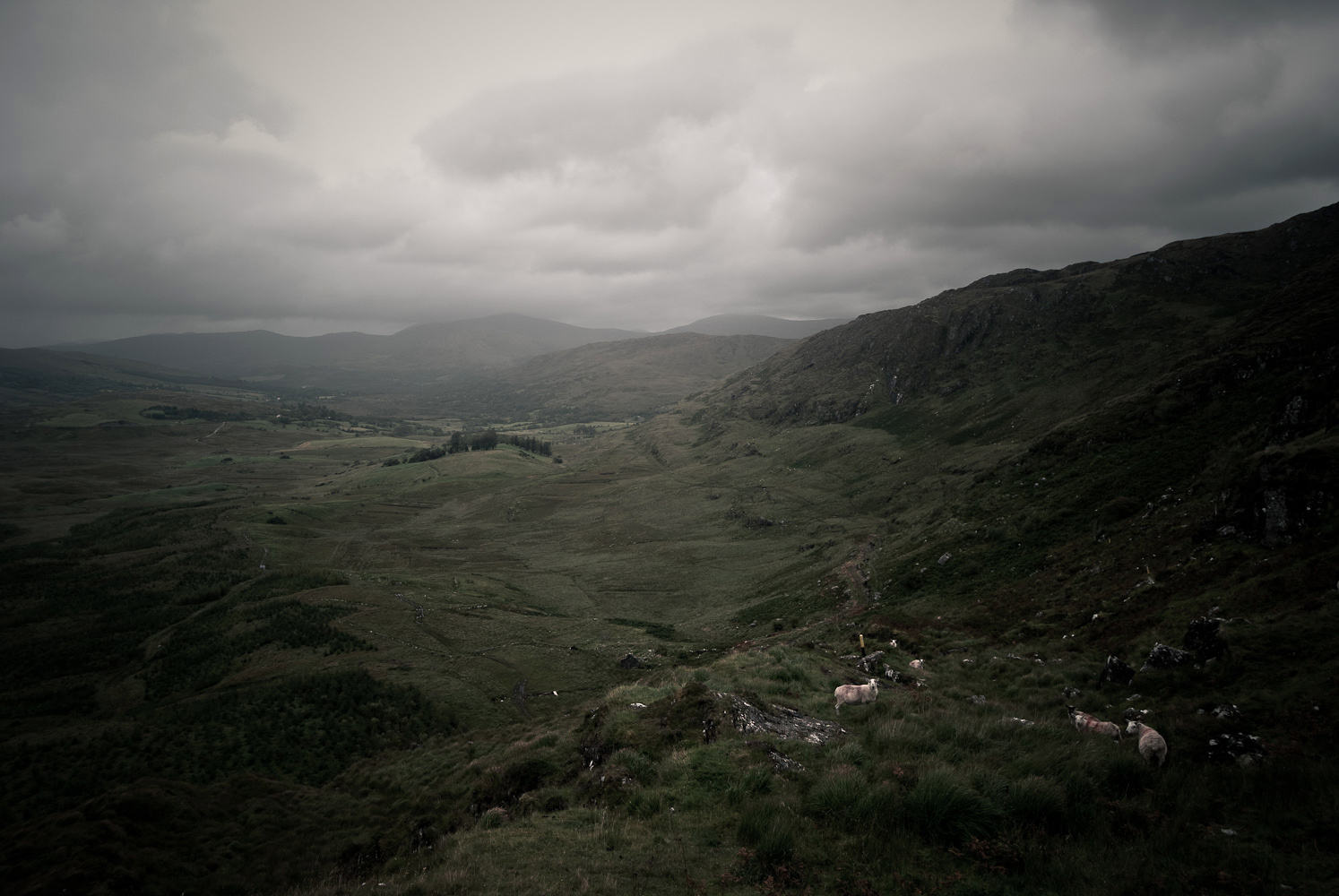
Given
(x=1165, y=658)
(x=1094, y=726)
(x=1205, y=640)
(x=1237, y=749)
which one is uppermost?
(x=1237, y=749)

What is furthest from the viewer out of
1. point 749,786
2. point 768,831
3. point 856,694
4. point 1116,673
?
point 856,694

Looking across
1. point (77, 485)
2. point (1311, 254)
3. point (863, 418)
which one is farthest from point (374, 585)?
point (1311, 254)

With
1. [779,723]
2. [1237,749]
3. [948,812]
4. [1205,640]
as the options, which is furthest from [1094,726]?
[779,723]

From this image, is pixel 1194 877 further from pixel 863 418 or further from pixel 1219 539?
pixel 863 418

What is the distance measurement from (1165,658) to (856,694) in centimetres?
897

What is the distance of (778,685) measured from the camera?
18719 mm

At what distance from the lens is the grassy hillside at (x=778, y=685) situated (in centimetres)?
909

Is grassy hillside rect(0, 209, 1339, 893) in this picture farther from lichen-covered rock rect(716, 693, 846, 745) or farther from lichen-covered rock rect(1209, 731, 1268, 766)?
lichen-covered rock rect(716, 693, 846, 745)

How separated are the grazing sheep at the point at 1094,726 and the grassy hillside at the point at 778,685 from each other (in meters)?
0.45

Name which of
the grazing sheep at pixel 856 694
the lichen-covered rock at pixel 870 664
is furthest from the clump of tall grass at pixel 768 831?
the lichen-covered rock at pixel 870 664

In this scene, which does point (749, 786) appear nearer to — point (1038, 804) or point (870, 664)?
point (1038, 804)

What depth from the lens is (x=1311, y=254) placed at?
102 m

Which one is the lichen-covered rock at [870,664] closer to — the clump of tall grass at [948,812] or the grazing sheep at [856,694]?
the grazing sheep at [856,694]

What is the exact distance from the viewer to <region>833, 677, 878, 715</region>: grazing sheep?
53.8 feet
